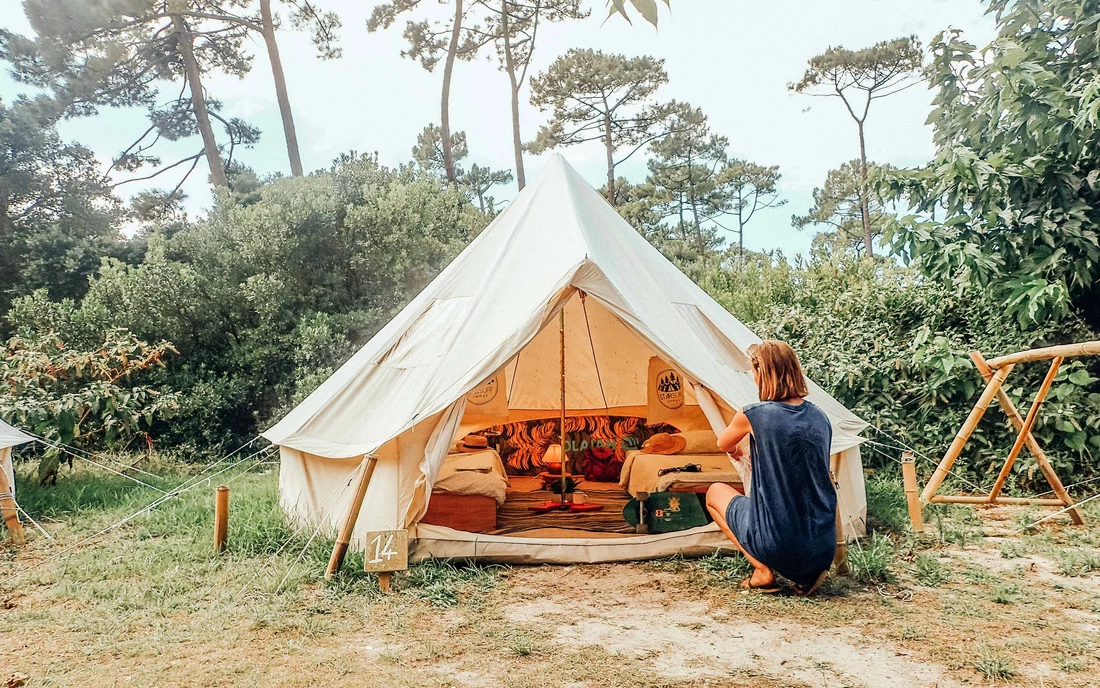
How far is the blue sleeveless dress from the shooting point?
10.4 ft

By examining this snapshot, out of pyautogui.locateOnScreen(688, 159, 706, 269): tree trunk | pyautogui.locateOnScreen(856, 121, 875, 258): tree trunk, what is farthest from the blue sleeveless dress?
pyautogui.locateOnScreen(856, 121, 875, 258): tree trunk

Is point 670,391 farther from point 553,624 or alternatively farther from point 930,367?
point 553,624

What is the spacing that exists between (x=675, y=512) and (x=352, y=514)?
1713 mm

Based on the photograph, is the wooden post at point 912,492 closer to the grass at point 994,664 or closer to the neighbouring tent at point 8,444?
the grass at point 994,664

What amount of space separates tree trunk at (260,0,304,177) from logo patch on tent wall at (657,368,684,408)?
847 centimetres

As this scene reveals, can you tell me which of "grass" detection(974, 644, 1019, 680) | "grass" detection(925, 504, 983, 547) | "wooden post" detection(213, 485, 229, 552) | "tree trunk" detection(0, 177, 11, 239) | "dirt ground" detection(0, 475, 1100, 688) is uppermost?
"tree trunk" detection(0, 177, 11, 239)

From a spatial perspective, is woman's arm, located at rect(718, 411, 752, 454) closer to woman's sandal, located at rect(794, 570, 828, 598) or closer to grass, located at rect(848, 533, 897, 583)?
woman's sandal, located at rect(794, 570, 828, 598)

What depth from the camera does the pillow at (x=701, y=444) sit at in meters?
5.50

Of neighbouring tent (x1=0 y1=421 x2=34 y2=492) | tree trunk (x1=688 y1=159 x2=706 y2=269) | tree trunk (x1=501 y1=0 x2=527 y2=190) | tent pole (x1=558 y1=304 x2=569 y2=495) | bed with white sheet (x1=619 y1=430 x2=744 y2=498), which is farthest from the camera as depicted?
tree trunk (x1=688 y1=159 x2=706 y2=269)

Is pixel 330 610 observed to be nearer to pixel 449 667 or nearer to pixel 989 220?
pixel 449 667

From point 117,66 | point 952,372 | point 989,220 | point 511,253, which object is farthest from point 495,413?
point 117,66

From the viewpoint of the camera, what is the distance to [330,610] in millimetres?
3293

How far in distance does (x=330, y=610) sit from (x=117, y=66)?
1324cm

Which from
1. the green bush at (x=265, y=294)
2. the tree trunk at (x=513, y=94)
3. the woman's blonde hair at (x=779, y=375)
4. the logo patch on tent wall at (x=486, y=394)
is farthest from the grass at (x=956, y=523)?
the tree trunk at (x=513, y=94)
